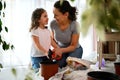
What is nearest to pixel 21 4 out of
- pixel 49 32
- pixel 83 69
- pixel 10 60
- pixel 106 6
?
pixel 10 60

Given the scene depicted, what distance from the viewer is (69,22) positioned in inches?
82.9

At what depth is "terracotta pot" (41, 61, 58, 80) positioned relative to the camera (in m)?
1.15

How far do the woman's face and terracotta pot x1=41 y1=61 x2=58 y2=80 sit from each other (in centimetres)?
86

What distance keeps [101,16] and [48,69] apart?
3.06 ft

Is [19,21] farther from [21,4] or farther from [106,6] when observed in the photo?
[106,6]

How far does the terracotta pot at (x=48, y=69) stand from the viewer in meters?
1.15

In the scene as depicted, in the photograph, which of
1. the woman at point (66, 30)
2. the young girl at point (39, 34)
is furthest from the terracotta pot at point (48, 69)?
the young girl at point (39, 34)

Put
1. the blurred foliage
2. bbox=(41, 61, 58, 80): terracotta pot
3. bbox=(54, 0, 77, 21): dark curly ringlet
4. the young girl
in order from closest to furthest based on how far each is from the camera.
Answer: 1. the blurred foliage
2. bbox=(41, 61, 58, 80): terracotta pot
3. bbox=(54, 0, 77, 21): dark curly ringlet
4. the young girl

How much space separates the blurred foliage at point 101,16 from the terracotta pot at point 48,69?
906 mm

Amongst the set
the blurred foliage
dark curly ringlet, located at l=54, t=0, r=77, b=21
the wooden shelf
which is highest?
dark curly ringlet, located at l=54, t=0, r=77, b=21

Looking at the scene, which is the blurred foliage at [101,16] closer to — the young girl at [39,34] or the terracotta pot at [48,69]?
the terracotta pot at [48,69]

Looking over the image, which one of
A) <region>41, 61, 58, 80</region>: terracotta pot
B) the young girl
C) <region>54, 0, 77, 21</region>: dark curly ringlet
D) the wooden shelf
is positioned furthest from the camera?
the young girl

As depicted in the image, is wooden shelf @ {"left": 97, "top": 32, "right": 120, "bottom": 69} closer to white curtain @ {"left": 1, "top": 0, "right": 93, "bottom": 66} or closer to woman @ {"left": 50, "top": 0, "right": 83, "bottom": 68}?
woman @ {"left": 50, "top": 0, "right": 83, "bottom": 68}

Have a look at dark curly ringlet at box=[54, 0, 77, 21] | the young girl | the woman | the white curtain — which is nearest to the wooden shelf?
the woman
